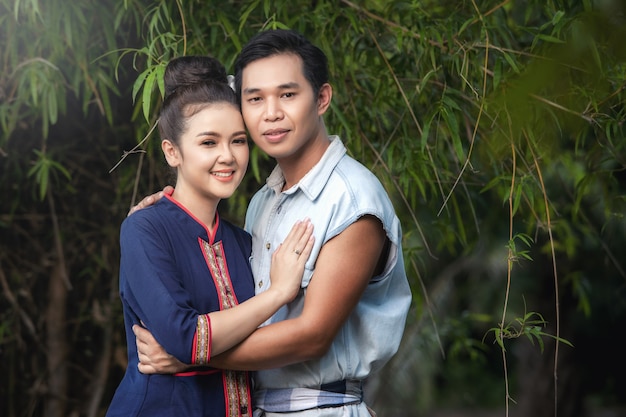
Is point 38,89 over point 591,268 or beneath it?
over

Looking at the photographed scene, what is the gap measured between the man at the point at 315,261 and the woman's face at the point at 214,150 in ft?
0.16

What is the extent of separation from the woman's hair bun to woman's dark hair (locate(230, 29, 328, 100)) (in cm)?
6

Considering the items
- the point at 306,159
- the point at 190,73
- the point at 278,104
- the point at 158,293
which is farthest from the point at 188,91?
the point at 158,293

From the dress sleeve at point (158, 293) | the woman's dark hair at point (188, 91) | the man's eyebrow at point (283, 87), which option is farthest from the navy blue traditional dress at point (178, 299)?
the man's eyebrow at point (283, 87)

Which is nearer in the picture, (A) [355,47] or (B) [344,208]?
(B) [344,208]

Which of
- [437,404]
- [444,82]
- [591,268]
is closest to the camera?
[444,82]

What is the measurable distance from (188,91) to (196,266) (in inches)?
14.8

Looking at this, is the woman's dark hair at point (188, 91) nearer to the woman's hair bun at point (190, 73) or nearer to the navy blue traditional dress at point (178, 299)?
the woman's hair bun at point (190, 73)

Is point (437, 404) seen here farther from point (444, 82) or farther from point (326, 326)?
point (326, 326)

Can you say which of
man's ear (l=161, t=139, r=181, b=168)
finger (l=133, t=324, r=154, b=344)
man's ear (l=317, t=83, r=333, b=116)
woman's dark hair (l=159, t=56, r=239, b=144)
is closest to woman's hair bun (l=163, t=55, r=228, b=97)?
woman's dark hair (l=159, t=56, r=239, b=144)

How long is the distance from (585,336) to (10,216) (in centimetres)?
535

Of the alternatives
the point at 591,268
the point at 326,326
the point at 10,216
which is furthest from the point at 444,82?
the point at 591,268

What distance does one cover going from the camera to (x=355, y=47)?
9.00ft

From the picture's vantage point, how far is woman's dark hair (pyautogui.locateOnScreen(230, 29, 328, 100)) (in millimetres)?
1933
